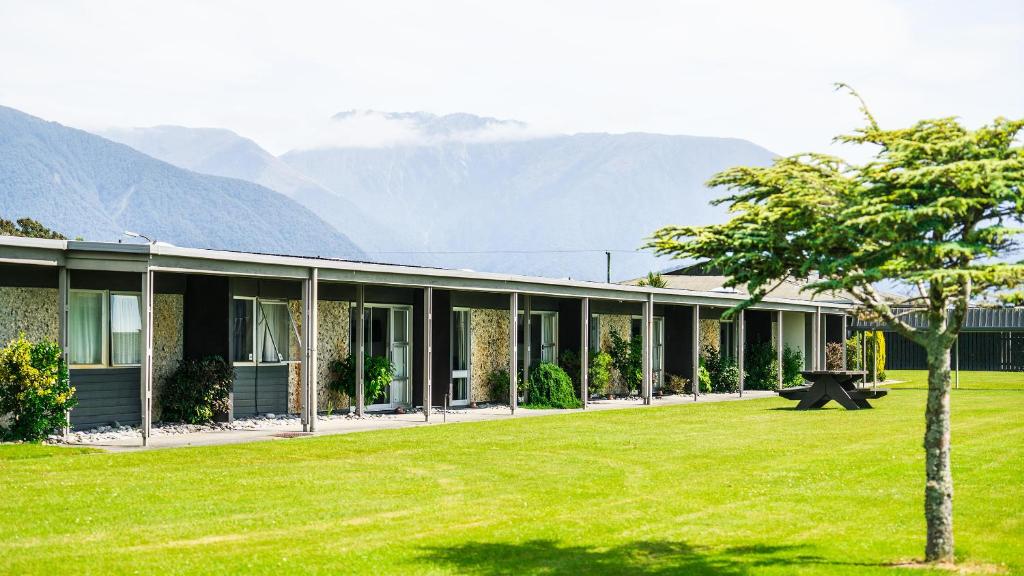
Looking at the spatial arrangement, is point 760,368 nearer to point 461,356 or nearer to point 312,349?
point 461,356

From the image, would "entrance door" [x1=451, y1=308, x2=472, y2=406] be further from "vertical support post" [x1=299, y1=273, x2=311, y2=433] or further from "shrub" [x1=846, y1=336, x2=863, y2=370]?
"shrub" [x1=846, y1=336, x2=863, y2=370]

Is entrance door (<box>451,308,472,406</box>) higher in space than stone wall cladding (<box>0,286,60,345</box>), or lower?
lower

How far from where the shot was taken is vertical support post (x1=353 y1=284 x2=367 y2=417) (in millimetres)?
22828

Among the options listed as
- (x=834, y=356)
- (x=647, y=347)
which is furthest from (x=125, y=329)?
(x=834, y=356)

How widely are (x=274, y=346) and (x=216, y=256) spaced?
465 cm

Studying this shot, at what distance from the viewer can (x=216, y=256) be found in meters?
17.3

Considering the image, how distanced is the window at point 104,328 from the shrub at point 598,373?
12721 millimetres

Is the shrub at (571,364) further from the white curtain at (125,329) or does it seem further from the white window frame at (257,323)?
the white curtain at (125,329)

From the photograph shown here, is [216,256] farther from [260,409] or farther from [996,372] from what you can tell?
[996,372]

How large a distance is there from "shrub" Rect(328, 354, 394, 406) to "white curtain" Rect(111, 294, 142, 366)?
4490mm

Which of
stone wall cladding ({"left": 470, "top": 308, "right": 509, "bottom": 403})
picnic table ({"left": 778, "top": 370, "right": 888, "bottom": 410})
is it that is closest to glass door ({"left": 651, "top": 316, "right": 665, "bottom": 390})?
picnic table ({"left": 778, "top": 370, "right": 888, "bottom": 410})

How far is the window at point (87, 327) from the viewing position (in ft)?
60.2

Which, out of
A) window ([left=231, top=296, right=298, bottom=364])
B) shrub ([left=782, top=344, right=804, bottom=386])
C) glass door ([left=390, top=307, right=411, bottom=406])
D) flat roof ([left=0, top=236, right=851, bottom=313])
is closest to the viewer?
flat roof ([left=0, top=236, right=851, bottom=313])

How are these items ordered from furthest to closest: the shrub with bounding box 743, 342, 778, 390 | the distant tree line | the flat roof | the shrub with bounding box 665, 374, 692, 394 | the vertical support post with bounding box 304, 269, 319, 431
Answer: the distant tree line
the shrub with bounding box 743, 342, 778, 390
the shrub with bounding box 665, 374, 692, 394
the vertical support post with bounding box 304, 269, 319, 431
the flat roof
